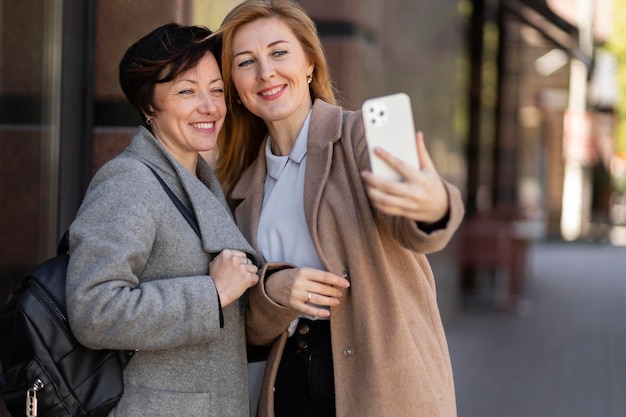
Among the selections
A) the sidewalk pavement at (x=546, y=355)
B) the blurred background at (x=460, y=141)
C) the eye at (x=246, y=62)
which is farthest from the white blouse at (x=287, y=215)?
the sidewalk pavement at (x=546, y=355)

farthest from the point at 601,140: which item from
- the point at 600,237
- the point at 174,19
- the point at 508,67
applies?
the point at 174,19

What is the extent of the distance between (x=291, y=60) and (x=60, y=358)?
104cm

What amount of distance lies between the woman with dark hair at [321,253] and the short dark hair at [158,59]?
5.8 inches

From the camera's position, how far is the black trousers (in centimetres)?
245

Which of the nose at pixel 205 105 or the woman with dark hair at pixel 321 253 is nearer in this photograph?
the woman with dark hair at pixel 321 253

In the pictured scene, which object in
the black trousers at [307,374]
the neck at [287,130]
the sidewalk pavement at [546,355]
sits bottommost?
the sidewalk pavement at [546,355]

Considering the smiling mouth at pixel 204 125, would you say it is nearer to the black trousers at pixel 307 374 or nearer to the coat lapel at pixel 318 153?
the coat lapel at pixel 318 153

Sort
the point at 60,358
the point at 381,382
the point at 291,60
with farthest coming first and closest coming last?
the point at 291,60
the point at 381,382
the point at 60,358

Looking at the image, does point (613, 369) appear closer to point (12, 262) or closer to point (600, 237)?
point (12, 262)

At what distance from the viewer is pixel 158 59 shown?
2361mm

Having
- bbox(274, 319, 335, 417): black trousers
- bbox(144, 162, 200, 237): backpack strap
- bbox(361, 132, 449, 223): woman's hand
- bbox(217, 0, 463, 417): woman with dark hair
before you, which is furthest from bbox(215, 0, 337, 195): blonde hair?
bbox(361, 132, 449, 223): woman's hand

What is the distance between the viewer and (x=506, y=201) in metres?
15.9

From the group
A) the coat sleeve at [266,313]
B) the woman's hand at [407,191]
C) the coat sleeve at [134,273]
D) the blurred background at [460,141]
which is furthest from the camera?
the blurred background at [460,141]

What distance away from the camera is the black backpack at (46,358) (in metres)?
2.09
